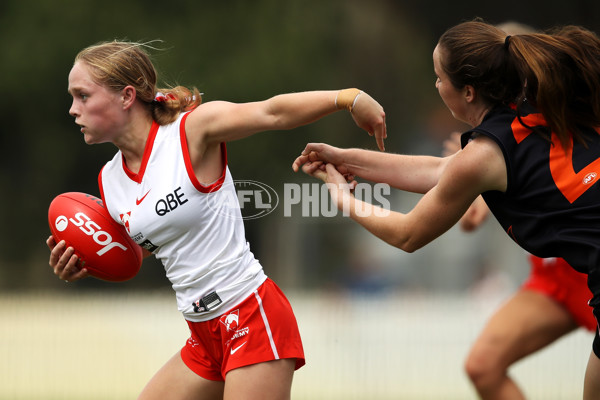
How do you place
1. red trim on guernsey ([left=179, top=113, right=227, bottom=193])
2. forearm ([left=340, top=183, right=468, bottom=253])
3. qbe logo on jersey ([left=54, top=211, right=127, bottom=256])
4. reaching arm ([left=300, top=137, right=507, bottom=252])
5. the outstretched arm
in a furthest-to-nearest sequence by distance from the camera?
qbe logo on jersey ([left=54, top=211, right=127, bottom=256])
red trim on guernsey ([left=179, top=113, right=227, bottom=193])
the outstretched arm
forearm ([left=340, top=183, right=468, bottom=253])
reaching arm ([left=300, top=137, right=507, bottom=252])

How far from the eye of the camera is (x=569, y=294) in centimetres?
413

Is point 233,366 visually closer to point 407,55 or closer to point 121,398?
point 121,398

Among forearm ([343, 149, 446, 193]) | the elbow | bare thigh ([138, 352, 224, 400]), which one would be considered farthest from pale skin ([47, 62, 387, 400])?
the elbow

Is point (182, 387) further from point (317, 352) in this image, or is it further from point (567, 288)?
point (317, 352)

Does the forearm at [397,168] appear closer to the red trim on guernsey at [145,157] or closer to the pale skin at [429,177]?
the pale skin at [429,177]

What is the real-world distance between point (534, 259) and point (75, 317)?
5.46 metres

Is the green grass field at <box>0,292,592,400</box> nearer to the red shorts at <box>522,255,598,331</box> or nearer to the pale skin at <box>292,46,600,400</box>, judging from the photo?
the red shorts at <box>522,255,598,331</box>

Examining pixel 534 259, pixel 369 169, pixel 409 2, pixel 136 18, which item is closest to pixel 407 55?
pixel 409 2

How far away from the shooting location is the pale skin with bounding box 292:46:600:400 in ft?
8.30

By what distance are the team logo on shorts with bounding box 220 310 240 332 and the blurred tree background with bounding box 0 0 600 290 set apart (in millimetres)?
9883

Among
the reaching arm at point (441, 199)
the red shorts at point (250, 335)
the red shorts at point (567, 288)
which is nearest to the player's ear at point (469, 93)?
the reaching arm at point (441, 199)

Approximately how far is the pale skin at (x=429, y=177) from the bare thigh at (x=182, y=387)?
33.7 inches

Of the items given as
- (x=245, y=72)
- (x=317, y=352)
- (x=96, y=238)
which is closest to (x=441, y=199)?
(x=96, y=238)

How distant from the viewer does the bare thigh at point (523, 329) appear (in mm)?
4102
